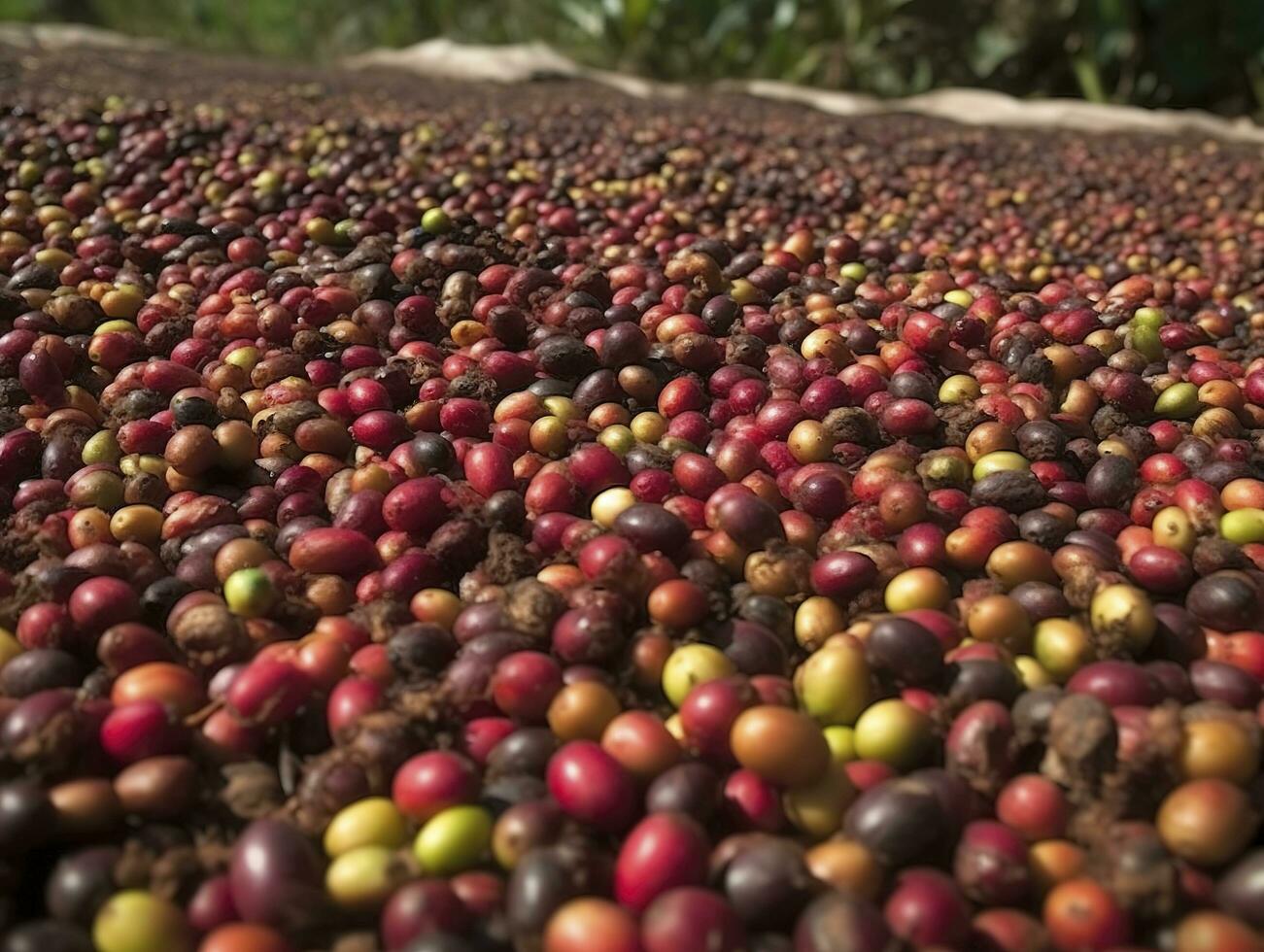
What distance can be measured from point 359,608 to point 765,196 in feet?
18.4

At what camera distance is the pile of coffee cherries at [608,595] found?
2307mm

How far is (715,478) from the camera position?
368 centimetres

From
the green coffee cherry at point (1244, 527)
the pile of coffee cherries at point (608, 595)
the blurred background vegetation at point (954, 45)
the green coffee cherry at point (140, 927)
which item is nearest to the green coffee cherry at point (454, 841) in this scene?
the pile of coffee cherries at point (608, 595)

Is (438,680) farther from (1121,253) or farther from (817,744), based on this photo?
(1121,253)

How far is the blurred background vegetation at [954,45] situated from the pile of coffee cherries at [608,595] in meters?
8.97

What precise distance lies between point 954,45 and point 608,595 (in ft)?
46.1

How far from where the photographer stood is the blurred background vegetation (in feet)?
43.9

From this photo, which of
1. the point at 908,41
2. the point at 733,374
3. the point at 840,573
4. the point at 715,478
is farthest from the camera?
the point at 908,41

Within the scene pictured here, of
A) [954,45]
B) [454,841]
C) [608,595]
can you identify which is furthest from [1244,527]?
[954,45]

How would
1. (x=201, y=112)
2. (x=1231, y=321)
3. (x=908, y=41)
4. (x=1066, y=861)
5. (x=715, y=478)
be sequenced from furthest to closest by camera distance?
(x=908, y=41), (x=201, y=112), (x=1231, y=321), (x=715, y=478), (x=1066, y=861)

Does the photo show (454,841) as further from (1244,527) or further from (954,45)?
(954,45)

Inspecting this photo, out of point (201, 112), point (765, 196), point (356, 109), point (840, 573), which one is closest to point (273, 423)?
point (840, 573)

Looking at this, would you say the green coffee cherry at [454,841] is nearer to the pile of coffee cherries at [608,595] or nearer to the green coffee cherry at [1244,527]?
the pile of coffee cherries at [608,595]

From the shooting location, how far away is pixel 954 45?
569 inches
